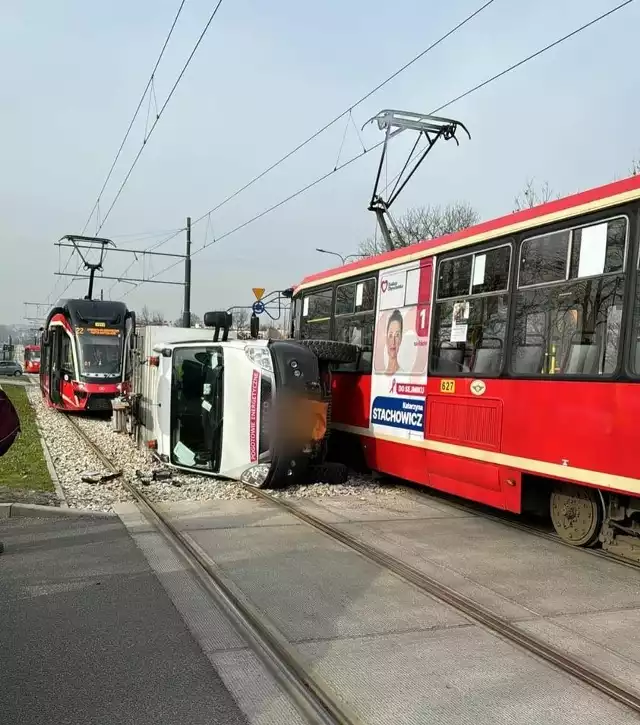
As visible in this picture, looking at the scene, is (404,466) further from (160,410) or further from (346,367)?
(160,410)

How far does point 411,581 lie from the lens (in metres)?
5.27

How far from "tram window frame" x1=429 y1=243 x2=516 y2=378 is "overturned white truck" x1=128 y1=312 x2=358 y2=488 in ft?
5.93

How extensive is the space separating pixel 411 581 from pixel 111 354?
49.6 ft

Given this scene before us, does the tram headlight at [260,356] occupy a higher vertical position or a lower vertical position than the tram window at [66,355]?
higher

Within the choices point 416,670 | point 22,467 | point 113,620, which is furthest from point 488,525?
point 22,467

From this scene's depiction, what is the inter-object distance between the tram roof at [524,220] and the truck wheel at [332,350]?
106 centimetres

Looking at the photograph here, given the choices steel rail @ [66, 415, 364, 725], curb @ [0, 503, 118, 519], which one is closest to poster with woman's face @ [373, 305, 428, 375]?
steel rail @ [66, 415, 364, 725]

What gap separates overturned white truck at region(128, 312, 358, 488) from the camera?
28.3ft

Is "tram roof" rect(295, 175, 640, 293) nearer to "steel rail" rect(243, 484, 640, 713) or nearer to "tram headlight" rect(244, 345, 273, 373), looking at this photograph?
"tram headlight" rect(244, 345, 273, 373)

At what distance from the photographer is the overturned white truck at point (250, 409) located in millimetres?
8633

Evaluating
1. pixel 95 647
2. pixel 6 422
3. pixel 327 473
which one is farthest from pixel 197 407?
pixel 95 647

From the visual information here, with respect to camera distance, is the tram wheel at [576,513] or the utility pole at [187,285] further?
the utility pole at [187,285]

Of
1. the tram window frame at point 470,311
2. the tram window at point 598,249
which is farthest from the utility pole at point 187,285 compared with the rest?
the tram window at point 598,249

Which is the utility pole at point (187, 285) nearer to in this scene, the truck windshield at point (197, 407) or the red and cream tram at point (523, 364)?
the truck windshield at point (197, 407)
